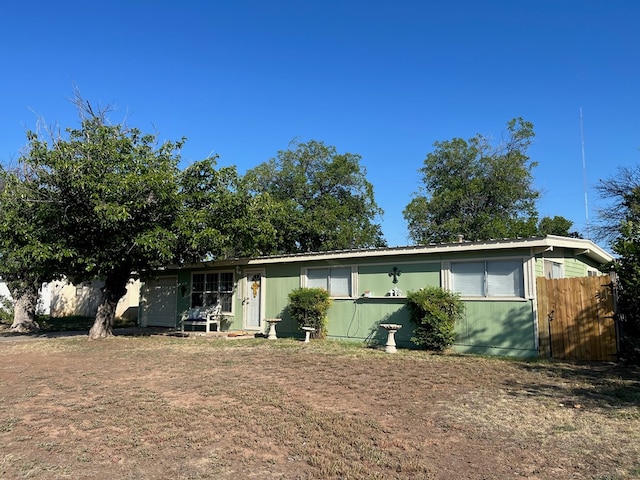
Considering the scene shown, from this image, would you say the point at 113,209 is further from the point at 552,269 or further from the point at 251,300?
the point at 552,269

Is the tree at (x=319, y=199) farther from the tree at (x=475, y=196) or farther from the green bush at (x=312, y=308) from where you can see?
the green bush at (x=312, y=308)

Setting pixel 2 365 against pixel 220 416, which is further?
pixel 2 365

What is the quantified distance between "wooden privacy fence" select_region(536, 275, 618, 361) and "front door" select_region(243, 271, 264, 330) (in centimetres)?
833

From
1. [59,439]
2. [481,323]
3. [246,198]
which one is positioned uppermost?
[246,198]

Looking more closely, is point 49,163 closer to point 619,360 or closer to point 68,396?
point 68,396

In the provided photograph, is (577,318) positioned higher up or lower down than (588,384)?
higher up

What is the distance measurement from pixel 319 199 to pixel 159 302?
34.4 ft

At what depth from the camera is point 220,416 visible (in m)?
5.62

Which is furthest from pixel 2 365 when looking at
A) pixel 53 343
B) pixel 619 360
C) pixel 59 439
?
pixel 619 360

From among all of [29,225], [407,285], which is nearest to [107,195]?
[29,225]

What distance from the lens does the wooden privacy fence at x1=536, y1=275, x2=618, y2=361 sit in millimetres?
9656

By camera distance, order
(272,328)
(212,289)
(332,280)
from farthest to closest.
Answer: (212,289) → (272,328) → (332,280)

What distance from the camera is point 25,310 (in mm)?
17828

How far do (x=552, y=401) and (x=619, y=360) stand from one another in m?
4.20
